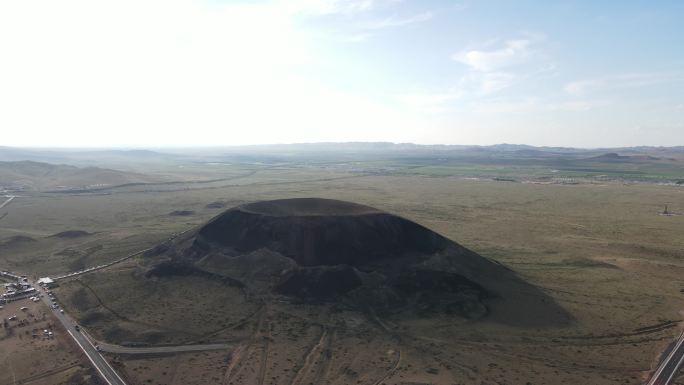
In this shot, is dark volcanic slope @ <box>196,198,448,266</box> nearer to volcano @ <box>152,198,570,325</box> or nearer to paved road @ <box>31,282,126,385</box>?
volcano @ <box>152,198,570,325</box>

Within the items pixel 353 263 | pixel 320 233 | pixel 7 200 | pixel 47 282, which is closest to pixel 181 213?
pixel 47 282

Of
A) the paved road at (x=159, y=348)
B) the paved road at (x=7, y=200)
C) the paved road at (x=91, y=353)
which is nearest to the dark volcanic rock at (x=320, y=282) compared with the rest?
the paved road at (x=159, y=348)

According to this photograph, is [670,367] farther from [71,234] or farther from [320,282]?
[71,234]

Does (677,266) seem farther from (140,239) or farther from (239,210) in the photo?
(140,239)

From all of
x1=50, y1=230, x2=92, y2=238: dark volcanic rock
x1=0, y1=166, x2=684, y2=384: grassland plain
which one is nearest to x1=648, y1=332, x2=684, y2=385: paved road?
x1=0, y1=166, x2=684, y2=384: grassland plain

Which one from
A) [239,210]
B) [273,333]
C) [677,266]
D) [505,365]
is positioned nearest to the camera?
[505,365]

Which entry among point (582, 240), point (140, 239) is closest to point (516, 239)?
point (582, 240)

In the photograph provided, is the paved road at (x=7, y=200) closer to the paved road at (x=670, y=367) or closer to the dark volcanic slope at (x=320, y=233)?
the dark volcanic slope at (x=320, y=233)
